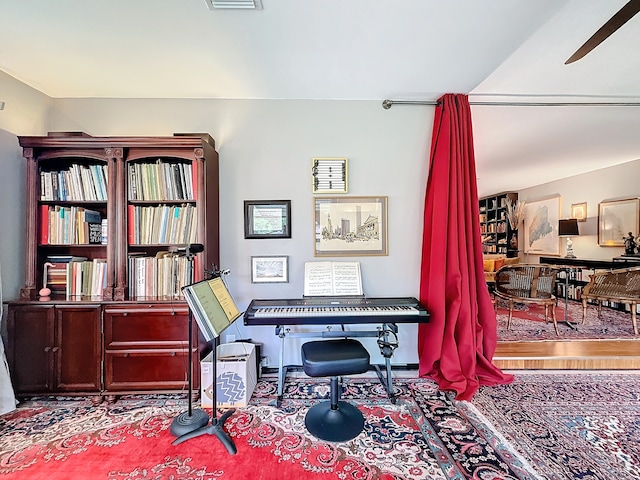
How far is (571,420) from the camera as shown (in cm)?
190

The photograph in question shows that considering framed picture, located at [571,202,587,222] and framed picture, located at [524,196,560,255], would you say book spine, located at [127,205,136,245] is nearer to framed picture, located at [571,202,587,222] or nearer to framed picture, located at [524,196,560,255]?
framed picture, located at [571,202,587,222]

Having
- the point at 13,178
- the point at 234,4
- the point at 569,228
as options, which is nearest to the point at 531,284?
the point at 569,228

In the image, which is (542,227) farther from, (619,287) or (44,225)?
(44,225)

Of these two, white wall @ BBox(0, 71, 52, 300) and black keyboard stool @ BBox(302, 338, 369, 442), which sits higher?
white wall @ BBox(0, 71, 52, 300)

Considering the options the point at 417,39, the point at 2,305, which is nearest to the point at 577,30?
the point at 417,39

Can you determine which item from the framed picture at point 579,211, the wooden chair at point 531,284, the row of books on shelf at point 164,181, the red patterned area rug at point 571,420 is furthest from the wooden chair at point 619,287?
the row of books on shelf at point 164,181

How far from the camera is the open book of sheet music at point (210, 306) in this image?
1.59 metres

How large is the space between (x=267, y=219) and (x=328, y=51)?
1344 mm

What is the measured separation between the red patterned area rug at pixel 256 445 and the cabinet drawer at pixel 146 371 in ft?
0.50

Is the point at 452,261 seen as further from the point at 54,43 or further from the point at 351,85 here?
the point at 54,43

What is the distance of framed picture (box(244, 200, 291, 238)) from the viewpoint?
255cm

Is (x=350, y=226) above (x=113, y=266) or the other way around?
above

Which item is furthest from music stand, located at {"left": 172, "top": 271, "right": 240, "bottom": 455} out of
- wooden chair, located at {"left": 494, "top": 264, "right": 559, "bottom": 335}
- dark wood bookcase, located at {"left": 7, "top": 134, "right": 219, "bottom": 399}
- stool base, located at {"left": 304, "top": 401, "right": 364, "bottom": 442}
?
wooden chair, located at {"left": 494, "top": 264, "right": 559, "bottom": 335}

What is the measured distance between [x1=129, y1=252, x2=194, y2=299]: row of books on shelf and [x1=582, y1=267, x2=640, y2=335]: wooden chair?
486 cm
